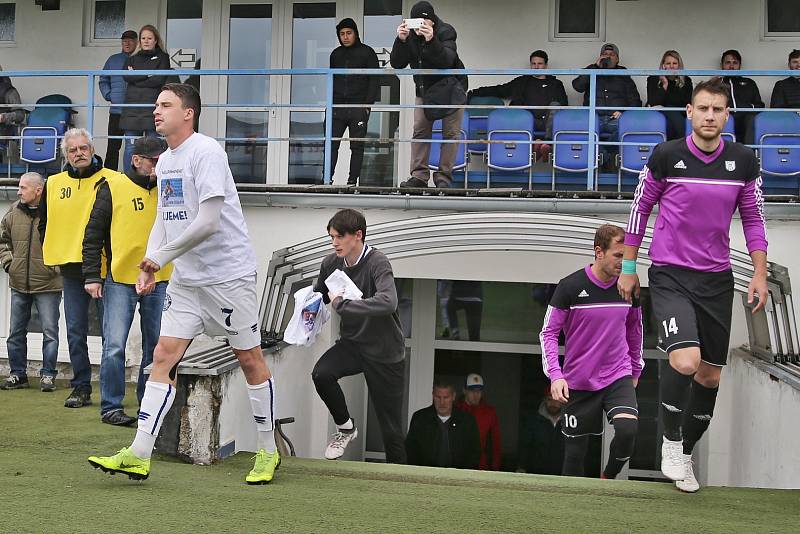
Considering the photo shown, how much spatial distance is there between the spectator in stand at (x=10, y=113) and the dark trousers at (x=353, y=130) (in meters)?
3.84

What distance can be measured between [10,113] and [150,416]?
26.4 feet

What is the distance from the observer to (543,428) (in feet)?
36.3

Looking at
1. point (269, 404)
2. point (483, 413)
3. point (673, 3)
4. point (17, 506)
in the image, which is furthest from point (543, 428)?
point (17, 506)

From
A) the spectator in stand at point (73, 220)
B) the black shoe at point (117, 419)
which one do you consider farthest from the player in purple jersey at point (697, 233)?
the spectator in stand at point (73, 220)

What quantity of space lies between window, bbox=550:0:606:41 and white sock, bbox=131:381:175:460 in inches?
322

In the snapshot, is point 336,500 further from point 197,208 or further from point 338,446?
point 338,446

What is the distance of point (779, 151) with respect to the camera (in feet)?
33.1

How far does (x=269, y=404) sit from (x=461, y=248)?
137 inches

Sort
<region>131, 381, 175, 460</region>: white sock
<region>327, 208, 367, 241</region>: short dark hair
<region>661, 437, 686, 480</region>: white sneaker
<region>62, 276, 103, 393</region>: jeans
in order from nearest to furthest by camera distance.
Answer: <region>131, 381, 175, 460</region>: white sock < <region>661, 437, 686, 480</region>: white sneaker < <region>327, 208, 367, 241</region>: short dark hair < <region>62, 276, 103, 393</region>: jeans

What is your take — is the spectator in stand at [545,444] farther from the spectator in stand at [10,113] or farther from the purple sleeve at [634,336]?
the spectator in stand at [10,113]

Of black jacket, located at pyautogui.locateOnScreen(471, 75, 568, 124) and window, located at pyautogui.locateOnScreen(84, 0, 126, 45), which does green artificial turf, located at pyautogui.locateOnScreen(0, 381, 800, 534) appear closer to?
black jacket, located at pyautogui.locateOnScreen(471, 75, 568, 124)

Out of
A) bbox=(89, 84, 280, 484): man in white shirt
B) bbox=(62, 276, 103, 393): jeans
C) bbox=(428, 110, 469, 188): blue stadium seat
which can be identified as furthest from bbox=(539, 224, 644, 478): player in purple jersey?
bbox=(428, 110, 469, 188): blue stadium seat

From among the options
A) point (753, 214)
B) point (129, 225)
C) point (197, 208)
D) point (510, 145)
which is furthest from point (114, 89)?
point (753, 214)

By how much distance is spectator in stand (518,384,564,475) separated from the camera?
10.8 m
